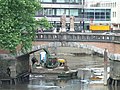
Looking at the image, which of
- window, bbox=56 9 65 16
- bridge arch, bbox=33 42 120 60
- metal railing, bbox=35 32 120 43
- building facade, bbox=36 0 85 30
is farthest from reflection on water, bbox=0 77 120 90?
window, bbox=56 9 65 16

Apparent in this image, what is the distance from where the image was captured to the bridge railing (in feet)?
226

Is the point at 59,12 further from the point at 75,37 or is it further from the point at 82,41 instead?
the point at 82,41

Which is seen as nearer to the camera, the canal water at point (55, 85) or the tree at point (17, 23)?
the tree at point (17, 23)

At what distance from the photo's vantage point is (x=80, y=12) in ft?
412

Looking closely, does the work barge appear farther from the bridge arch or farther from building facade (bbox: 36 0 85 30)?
building facade (bbox: 36 0 85 30)

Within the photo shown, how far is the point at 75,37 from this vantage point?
228 ft

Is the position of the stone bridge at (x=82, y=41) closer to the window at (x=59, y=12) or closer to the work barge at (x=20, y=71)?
the work barge at (x=20, y=71)

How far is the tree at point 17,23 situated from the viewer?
61469mm

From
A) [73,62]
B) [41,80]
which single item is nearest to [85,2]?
[73,62]

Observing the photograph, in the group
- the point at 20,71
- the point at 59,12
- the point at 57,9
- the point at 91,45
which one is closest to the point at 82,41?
the point at 91,45

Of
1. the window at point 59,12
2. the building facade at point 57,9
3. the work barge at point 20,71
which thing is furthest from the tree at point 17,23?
the window at point 59,12

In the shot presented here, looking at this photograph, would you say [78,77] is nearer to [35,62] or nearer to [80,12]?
[35,62]

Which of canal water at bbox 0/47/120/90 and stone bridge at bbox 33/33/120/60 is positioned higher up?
stone bridge at bbox 33/33/120/60

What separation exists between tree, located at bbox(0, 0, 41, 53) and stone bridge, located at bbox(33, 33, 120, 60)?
381 centimetres
